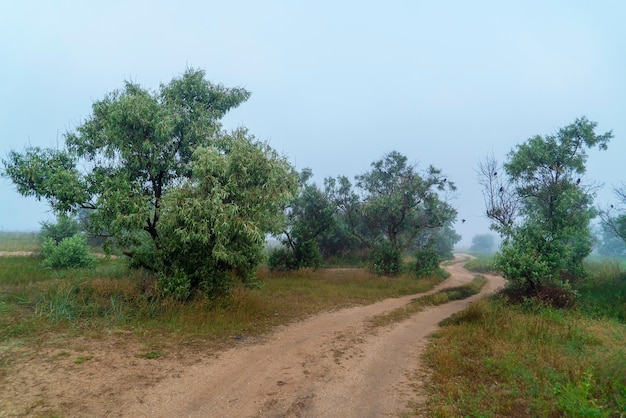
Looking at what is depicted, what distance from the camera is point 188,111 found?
1430 centimetres

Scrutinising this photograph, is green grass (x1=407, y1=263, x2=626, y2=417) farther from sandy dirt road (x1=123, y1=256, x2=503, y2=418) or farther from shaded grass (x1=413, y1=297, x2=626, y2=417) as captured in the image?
sandy dirt road (x1=123, y1=256, x2=503, y2=418)

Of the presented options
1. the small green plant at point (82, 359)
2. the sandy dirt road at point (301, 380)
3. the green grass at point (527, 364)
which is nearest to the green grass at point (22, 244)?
the small green plant at point (82, 359)

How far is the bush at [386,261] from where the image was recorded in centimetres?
2658

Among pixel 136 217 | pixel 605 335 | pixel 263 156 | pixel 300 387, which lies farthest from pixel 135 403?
pixel 605 335

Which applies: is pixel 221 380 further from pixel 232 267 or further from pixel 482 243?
pixel 482 243

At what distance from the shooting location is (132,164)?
1250 centimetres

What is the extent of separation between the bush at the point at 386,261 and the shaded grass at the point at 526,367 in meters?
13.6

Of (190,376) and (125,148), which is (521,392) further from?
(125,148)

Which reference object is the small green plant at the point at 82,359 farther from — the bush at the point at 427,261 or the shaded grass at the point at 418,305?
the bush at the point at 427,261

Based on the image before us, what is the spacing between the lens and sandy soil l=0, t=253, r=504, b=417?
19.8ft

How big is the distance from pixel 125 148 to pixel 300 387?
1049cm

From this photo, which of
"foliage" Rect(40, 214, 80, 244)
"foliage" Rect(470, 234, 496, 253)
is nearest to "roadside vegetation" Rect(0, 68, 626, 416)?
"foliage" Rect(40, 214, 80, 244)

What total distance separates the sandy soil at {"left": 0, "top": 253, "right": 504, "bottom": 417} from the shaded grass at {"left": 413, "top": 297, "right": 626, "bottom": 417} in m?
0.78

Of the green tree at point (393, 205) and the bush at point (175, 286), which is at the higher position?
the green tree at point (393, 205)
